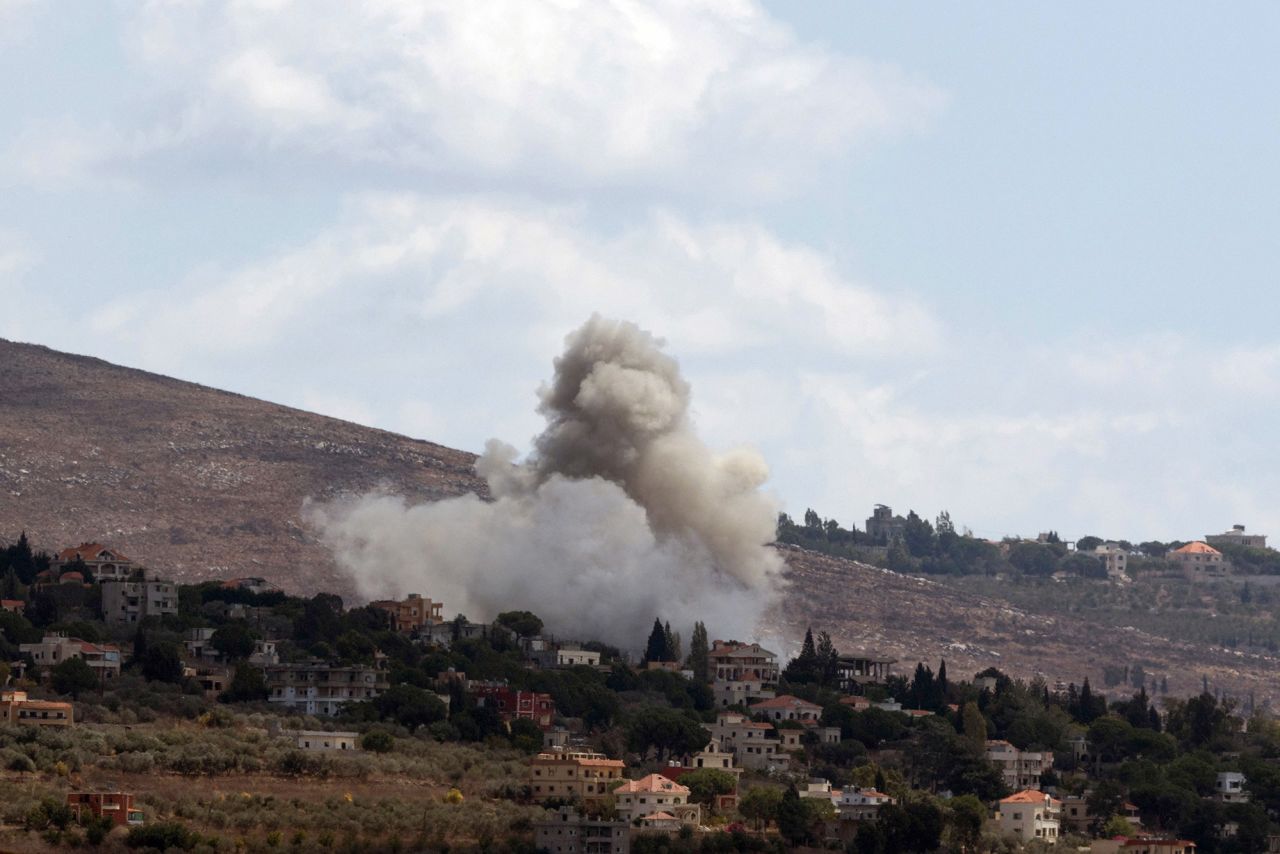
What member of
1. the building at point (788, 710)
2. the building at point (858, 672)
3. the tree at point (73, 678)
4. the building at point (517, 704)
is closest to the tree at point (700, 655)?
the building at point (788, 710)

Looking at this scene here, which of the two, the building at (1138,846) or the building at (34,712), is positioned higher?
the building at (34,712)

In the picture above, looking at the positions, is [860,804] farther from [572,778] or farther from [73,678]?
[73,678]

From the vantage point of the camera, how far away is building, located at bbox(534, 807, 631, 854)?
99875 millimetres

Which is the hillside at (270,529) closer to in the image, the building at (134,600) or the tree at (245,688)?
the building at (134,600)

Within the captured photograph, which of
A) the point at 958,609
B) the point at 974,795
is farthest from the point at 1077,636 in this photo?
the point at 974,795

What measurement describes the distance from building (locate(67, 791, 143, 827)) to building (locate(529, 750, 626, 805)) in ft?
50.7

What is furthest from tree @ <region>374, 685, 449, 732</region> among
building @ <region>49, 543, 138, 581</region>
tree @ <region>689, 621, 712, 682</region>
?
building @ <region>49, 543, 138, 581</region>

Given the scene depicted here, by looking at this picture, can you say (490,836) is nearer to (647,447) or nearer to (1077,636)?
(647,447)

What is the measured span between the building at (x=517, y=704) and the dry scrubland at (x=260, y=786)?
25.0 feet

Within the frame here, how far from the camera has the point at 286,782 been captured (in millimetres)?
102875

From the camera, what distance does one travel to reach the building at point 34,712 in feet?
346

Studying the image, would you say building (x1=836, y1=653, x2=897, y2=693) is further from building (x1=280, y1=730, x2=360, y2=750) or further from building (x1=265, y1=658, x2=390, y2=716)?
building (x1=280, y1=730, x2=360, y2=750)

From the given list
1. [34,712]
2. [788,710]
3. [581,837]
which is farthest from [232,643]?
[581,837]

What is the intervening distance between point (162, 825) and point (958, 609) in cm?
10696
